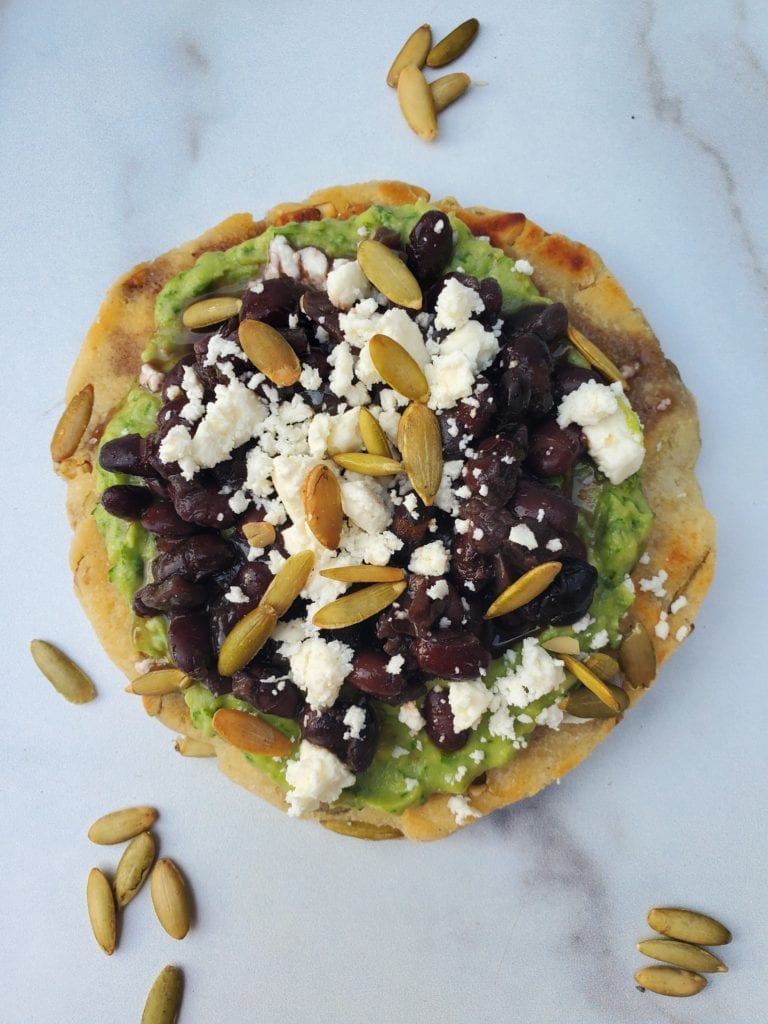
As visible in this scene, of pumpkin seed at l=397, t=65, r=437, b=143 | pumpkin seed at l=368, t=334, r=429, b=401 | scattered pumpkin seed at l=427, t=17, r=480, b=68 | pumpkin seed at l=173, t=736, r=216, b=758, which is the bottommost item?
pumpkin seed at l=173, t=736, r=216, b=758

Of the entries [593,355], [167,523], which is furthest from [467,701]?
[593,355]

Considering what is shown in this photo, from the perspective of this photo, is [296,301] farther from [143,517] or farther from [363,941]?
[363,941]

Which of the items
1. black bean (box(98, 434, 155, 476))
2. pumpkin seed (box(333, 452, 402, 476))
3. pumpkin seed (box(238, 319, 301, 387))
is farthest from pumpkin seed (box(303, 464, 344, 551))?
black bean (box(98, 434, 155, 476))

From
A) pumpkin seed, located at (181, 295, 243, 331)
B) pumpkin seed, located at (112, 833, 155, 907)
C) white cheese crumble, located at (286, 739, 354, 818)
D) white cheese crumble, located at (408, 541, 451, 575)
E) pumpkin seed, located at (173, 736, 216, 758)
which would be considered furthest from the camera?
pumpkin seed, located at (112, 833, 155, 907)

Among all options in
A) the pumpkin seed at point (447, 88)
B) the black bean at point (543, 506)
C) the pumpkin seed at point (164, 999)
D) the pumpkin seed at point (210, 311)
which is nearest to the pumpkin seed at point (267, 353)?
the pumpkin seed at point (210, 311)

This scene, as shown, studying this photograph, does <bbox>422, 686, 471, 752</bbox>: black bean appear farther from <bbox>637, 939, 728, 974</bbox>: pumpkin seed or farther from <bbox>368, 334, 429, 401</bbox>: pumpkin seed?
<bbox>637, 939, 728, 974</bbox>: pumpkin seed

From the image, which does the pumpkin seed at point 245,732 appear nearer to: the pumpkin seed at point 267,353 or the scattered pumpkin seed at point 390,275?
the pumpkin seed at point 267,353
